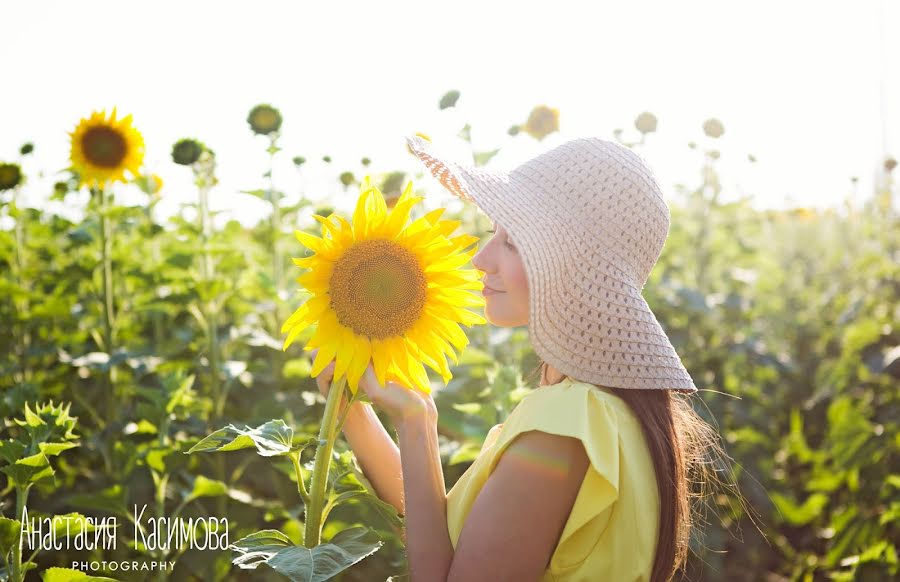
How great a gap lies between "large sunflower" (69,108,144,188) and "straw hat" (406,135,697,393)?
6.24 ft

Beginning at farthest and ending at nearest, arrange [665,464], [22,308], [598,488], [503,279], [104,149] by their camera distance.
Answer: [22,308] → [104,149] → [503,279] → [665,464] → [598,488]

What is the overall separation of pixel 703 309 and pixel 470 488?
2632 millimetres

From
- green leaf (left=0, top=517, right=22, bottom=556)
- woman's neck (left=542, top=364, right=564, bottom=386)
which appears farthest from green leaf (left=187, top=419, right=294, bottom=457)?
woman's neck (left=542, top=364, right=564, bottom=386)

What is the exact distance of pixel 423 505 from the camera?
1.46m

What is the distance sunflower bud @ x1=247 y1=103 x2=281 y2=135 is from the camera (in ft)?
9.70

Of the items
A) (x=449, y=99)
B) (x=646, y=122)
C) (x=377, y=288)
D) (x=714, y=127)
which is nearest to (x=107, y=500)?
(x=377, y=288)

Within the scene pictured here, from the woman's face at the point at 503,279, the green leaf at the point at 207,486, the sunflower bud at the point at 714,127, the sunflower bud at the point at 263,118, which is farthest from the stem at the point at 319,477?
the sunflower bud at the point at 714,127

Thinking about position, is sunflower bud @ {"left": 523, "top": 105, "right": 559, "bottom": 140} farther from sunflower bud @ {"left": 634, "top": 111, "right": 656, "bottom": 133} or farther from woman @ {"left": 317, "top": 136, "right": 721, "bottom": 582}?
woman @ {"left": 317, "top": 136, "right": 721, "bottom": 582}

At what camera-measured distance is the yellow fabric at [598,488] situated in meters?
1.40

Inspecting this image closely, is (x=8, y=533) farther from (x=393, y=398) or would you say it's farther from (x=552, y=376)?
(x=552, y=376)

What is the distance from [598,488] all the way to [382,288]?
1.66ft

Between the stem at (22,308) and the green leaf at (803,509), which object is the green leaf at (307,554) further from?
the green leaf at (803,509)

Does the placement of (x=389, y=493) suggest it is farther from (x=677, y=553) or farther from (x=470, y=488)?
(x=677, y=553)

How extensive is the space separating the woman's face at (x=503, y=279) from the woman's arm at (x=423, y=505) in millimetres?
268
